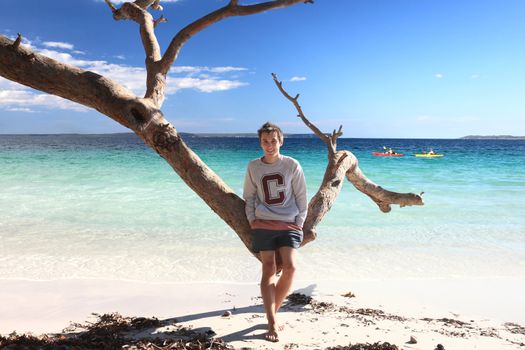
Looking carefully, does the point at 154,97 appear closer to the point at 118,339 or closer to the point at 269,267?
the point at 269,267

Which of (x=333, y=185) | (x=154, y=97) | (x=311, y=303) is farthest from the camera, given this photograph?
(x=333, y=185)

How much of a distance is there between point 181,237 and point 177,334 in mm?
4534

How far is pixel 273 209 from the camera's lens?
3.12 m

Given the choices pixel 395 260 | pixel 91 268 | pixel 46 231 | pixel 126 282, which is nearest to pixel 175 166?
pixel 126 282

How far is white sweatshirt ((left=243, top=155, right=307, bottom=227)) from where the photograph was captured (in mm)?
3100

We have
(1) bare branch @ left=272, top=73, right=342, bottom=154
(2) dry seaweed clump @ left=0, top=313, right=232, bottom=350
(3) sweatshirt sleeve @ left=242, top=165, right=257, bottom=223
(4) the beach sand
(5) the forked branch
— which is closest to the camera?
(2) dry seaweed clump @ left=0, top=313, right=232, bottom=350

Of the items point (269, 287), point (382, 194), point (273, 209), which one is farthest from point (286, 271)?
point (382, 194)

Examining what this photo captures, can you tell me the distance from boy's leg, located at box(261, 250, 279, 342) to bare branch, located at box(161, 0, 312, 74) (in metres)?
2.01

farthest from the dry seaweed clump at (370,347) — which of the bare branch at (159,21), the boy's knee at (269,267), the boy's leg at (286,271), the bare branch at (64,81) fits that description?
the bare branch at (159,21)

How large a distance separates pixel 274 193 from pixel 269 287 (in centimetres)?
68

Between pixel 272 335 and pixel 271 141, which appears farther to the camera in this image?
pixel 272 335

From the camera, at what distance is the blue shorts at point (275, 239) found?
312 cm

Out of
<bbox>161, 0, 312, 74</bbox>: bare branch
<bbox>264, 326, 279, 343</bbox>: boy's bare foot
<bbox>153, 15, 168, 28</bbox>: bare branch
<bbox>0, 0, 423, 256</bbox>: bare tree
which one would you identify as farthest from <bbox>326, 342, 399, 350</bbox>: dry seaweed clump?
<bbox>153, 15, 168, 28</bbox>: bare branch

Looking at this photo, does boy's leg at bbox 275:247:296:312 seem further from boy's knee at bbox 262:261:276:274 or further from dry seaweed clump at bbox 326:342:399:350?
dry seaweed clump at bbox 326:342:399:350
